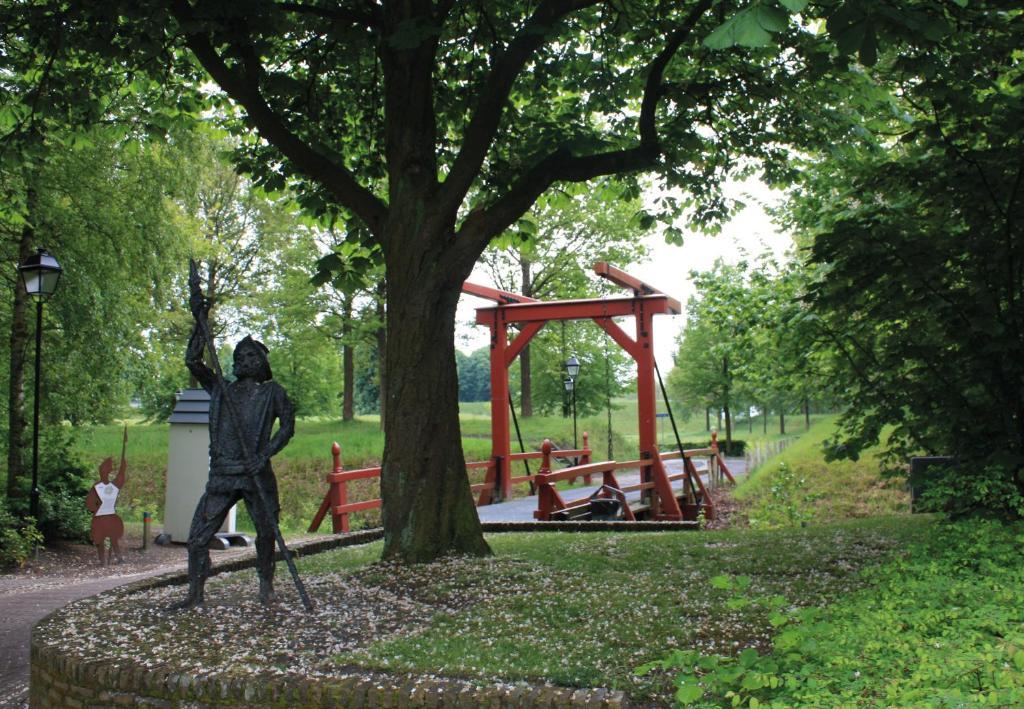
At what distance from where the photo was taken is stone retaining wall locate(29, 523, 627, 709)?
448 centimetres

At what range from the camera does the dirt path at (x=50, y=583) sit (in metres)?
7.11

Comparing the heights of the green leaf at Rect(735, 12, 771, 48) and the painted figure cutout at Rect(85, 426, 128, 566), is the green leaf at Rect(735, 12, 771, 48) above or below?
above

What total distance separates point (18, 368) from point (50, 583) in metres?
4.17

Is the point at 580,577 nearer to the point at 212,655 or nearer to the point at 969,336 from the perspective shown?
the point at 212,655

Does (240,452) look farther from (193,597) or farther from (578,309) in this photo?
(578,309)

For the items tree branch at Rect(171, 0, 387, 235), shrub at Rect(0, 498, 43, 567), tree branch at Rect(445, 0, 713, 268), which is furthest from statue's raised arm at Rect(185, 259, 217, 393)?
shrub at Rect(0, 498, 43, 567)

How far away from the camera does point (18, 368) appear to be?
555 inches

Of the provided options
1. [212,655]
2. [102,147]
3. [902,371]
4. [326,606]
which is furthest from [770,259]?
[212,655]

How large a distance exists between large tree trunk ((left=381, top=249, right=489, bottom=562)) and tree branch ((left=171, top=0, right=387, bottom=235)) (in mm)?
690

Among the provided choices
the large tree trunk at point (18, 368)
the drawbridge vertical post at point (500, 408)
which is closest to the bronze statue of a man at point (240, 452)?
the large tree trunk at point (18, 368)

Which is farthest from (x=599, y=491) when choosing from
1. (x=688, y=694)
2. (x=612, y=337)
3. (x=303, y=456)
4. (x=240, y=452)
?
(x=303, y=456)

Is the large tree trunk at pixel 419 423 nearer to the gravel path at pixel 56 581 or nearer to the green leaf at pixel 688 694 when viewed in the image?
the gravel path at pixel 56 581

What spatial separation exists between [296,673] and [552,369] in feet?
100

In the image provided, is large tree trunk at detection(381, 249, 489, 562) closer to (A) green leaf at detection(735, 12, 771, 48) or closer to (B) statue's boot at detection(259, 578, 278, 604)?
(B) statue's boot at detection(259, 578, 278, 604)
